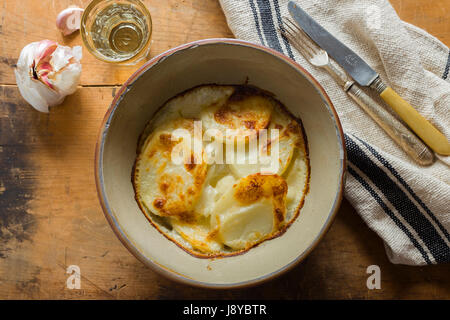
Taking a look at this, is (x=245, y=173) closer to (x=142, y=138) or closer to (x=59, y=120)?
(x=142, y=138)

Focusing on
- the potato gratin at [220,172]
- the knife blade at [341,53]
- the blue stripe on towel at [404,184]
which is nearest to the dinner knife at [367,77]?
the knife blade at [341,53]

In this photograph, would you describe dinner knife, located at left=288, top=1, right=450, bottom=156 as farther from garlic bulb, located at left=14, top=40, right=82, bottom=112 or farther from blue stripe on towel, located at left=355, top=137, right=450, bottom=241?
garlic bulb, located at left=14, top=40, right=82, bottom=112

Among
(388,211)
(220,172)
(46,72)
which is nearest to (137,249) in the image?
(220,172)

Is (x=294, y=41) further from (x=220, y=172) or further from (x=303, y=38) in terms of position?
(x=220, y=172)

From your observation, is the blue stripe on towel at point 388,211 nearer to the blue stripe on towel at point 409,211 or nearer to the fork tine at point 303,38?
the blue stripe on towel at point 409,211

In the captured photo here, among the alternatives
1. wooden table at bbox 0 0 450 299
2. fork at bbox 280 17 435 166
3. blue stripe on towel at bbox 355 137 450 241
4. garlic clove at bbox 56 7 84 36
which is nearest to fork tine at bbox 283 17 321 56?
fork at bbox 280 17 435 166

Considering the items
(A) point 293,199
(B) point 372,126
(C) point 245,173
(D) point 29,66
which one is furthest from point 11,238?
(B) point 372,126
